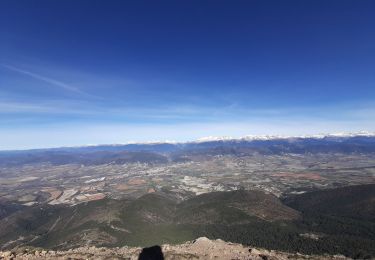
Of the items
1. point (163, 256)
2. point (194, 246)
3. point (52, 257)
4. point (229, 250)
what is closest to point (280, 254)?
point (229, 250)

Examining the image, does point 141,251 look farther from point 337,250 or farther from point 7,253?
point 337,250

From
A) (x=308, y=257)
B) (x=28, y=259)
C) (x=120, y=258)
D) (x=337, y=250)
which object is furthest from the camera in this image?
(x=337, y=250)

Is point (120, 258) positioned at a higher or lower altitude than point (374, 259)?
higher

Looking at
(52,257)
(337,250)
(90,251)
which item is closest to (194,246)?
(90,251)

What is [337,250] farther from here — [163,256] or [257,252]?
[163,256]

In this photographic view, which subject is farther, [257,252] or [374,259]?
[374,259]

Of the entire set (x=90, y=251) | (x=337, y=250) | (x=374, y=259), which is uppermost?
(x=90, y=251)

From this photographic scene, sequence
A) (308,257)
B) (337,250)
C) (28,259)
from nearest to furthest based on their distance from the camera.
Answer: (28,259) → (308,257) → (337,250)

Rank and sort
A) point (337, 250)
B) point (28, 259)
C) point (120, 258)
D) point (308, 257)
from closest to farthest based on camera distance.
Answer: point (28, 259) → point (120, 258) → point (308, 257) → point (337, 250)

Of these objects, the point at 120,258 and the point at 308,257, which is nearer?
the point at 120,258

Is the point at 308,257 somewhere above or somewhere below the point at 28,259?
below
